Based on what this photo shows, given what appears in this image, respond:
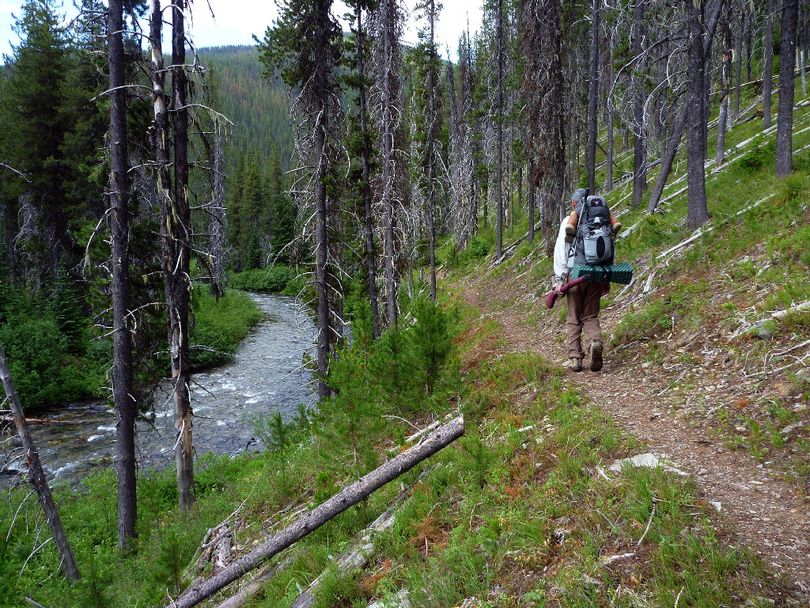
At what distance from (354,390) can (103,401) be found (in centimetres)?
1837

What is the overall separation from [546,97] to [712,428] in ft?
46.9

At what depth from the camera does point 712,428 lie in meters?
4.25

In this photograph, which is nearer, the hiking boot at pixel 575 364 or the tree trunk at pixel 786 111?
the hiking boot at pixel 575 364

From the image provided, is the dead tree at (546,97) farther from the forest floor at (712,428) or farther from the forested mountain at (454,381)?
the forest floor at (712,428)

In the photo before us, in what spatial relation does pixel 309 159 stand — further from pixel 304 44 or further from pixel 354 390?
pixel 354 390

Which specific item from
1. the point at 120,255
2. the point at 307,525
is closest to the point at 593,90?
the point at 120,255

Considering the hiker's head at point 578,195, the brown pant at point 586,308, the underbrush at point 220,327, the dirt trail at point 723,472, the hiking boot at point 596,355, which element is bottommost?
the underbrush at point 220,327

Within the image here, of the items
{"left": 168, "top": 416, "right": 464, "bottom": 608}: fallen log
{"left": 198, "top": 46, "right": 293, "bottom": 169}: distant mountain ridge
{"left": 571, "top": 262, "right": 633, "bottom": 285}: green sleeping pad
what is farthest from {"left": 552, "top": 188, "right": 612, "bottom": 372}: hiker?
{"left": 198, "top": 46, "right": 293, "bottom": 169}: distant mountain ridge

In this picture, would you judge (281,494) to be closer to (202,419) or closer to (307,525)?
(307,525)

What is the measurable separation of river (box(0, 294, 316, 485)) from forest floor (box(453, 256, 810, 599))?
27.4ft

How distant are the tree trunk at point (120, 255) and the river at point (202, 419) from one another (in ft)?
4.46

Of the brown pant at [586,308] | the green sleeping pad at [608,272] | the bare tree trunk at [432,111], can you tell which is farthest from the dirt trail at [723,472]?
the bare tree trunk at [432,111]

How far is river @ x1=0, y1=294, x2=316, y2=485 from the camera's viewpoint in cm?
1400

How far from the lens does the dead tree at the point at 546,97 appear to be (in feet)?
50.8
